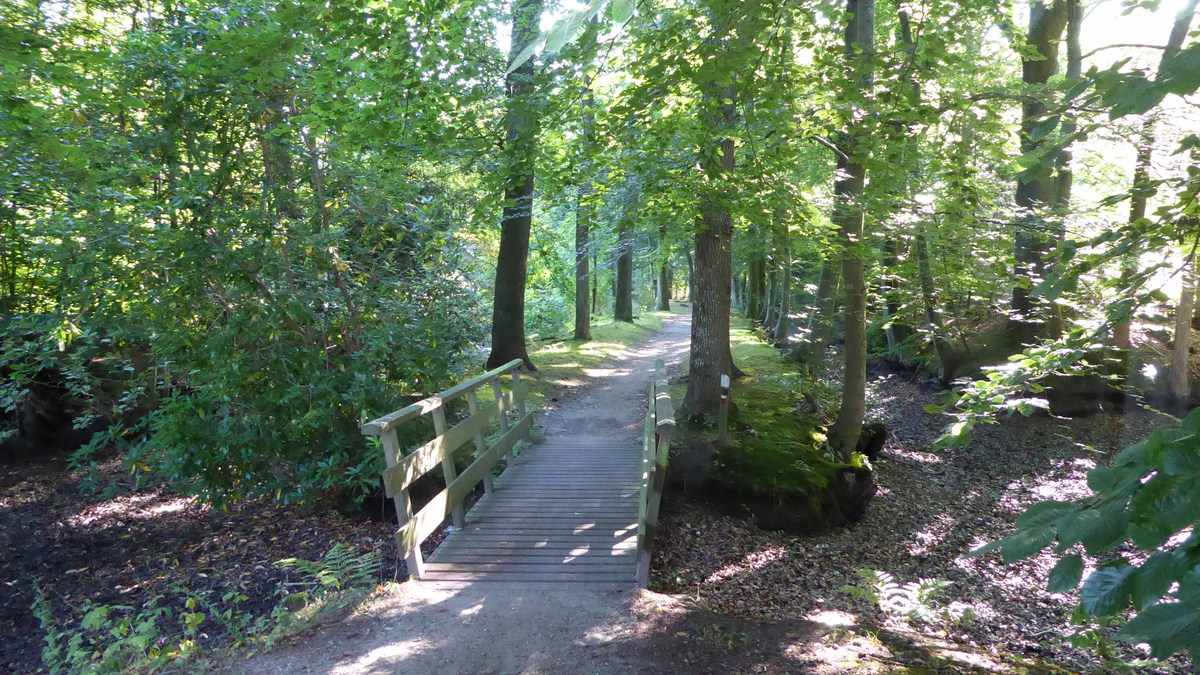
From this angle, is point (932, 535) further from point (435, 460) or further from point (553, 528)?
point (435, 460)

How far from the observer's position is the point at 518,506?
7.36m

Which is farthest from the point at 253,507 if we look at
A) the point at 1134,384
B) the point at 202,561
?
the point at 1134,384

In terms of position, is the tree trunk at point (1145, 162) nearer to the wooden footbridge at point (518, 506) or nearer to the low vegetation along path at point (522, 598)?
the wooden footbridge at point (518, 506)

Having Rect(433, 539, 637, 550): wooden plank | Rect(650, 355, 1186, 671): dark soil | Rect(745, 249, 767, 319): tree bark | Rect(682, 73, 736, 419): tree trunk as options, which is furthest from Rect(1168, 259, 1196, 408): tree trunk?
Rect(745, 249, 767, 319): tree bark

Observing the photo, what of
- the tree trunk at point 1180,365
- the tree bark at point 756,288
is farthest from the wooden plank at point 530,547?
the tree bark at point 756,288

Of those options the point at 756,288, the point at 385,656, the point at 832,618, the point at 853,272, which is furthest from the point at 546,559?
the point at 756,288

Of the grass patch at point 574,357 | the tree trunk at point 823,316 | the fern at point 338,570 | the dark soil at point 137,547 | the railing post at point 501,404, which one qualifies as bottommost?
the dark soil at point 137,547

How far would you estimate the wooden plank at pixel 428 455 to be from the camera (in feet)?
16.7

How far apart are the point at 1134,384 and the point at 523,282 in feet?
38.4

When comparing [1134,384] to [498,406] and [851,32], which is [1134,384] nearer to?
[851,32]

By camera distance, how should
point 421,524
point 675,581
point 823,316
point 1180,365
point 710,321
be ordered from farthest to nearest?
1. point 823,316
2. point 1180,365
3. point 710,321
4. point 675,581
5. point 421,524

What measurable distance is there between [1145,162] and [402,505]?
29.4ft

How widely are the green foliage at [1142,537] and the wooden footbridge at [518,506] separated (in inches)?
158

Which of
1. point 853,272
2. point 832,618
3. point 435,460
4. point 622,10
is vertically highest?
point 622,10
